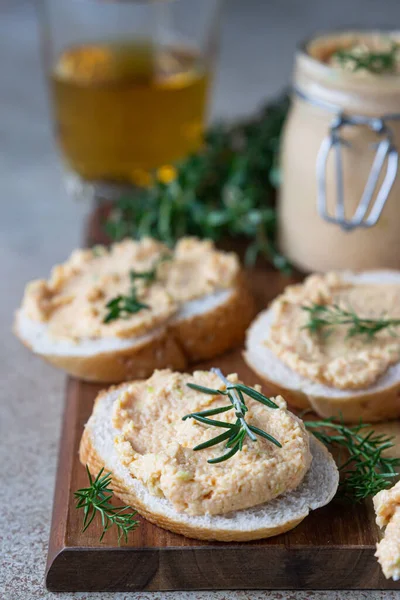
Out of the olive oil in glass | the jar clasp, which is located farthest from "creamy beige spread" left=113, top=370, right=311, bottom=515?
the olive oil in glass

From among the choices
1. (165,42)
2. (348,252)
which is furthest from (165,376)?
(165,42)

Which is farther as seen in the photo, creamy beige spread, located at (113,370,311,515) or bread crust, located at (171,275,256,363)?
bread crust, located at (171,275,256,363)

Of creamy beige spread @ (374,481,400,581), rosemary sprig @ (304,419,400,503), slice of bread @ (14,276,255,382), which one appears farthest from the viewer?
slice of bread @ (14,276,255,382)

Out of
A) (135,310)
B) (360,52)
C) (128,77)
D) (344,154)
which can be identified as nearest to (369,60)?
(360,52)

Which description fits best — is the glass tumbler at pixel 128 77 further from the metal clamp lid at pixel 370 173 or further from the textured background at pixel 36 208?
the metal clamp lid at pixel 370 173

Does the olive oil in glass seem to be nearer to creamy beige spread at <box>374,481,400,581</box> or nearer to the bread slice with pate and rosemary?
the bread slice with pate and rosemary

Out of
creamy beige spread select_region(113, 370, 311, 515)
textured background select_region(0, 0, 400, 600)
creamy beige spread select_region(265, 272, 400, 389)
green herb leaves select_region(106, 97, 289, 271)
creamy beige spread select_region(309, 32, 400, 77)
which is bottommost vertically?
textured background select_region(0, 0, 400, 600)

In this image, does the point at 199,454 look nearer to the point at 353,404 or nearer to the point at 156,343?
the point at 353,404

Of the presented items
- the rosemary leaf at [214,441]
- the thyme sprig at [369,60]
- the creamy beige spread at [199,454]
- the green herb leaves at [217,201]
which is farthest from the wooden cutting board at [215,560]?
the thyme sprig at [369,60]
